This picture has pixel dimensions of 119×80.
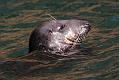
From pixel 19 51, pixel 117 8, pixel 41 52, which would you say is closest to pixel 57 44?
pixel 41 52

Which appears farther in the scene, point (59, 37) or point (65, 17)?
point (65, 17)

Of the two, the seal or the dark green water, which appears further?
the seal

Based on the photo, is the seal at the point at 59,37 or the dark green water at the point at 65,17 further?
the seal at the point at 59,37

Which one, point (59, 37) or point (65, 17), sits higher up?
point (65, 17)

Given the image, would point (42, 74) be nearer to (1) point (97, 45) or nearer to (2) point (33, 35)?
(2) point (33, 35)
